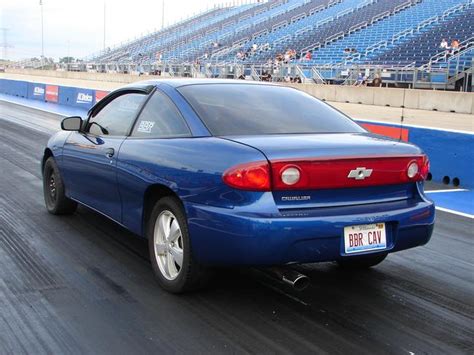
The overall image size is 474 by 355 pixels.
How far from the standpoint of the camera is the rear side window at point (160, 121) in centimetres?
429

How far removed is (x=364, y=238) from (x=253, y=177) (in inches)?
33.4

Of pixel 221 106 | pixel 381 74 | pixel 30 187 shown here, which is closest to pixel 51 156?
pixel 30 187

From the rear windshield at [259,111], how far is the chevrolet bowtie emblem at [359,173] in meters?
0.64

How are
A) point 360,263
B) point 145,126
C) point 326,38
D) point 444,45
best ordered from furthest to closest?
1. point 326,38
2. point 444,45
3. point 360,263
4. point 145,126

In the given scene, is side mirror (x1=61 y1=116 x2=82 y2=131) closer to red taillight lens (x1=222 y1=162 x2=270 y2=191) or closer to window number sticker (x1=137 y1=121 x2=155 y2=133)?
window number sticker (x1=137 y1=121 x2=155 y2=133)

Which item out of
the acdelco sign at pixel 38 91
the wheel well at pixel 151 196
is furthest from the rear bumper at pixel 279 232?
the acdelco sign at pixel 38 91

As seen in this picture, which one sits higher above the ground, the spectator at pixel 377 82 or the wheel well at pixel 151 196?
the spectator at pixel 377 82

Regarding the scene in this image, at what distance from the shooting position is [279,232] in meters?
3.48

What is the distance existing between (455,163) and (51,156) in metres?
6.20

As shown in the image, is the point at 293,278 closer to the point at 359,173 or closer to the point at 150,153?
the point at 359,173

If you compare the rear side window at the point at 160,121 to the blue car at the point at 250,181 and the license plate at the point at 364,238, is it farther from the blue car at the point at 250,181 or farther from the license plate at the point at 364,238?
the license plate at the point at 364,238

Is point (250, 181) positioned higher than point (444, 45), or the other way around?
point (444, 45)

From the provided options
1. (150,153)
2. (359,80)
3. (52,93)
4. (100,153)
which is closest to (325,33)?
(359,80)

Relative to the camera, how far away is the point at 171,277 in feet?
13.7
